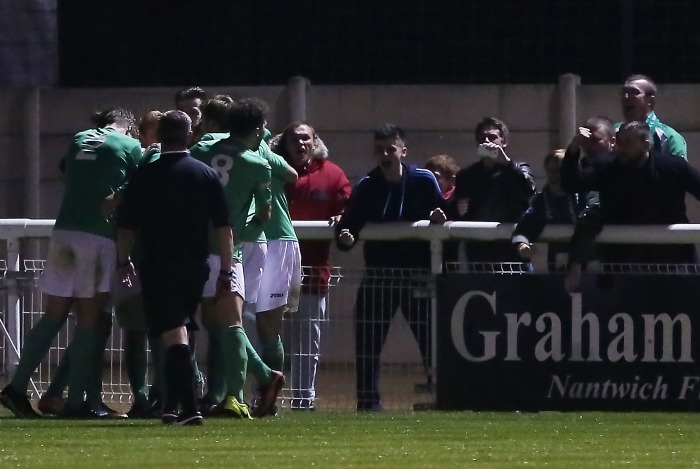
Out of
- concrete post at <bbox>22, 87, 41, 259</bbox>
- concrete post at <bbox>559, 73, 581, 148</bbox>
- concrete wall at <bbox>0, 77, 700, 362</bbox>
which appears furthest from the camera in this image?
concrete post at <bbox>22, 87, 41, 259</bbox>

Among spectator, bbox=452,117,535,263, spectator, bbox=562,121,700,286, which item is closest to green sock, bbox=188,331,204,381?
spectator, bbox=452,117,535,263

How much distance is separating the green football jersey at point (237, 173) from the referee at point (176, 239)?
0.48 m

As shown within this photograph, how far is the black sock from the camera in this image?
9203mm

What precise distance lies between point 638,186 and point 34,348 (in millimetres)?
3615

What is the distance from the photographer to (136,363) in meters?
10.3

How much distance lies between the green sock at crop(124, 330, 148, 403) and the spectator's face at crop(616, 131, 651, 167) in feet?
9.74

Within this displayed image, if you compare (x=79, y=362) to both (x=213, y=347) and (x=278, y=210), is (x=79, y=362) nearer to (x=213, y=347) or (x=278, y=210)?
(x=213, y=347)

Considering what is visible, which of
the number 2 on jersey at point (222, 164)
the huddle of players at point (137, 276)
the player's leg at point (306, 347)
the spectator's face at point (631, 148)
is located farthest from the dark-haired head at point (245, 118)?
the spectator's face at point (631, 148)

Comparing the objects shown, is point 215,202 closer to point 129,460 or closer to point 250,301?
point 250,301

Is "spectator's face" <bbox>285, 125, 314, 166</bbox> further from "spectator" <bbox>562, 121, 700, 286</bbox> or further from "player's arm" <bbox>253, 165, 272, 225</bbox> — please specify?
"spectator" <bbox>562, 121, 700, 286</bbox>

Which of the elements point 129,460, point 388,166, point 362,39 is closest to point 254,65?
point 362,39

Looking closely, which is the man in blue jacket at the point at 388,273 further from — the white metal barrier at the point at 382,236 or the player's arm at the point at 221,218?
the player's arm at the point at 221,218

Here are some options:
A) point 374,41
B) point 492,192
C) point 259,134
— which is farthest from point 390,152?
point 374,41

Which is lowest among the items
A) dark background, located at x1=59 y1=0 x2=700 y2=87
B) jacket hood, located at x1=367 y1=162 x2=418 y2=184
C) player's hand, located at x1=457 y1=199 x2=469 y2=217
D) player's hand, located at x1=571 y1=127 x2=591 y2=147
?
player's hand, located at x1=457 y1=199 x2=469 y2=217
